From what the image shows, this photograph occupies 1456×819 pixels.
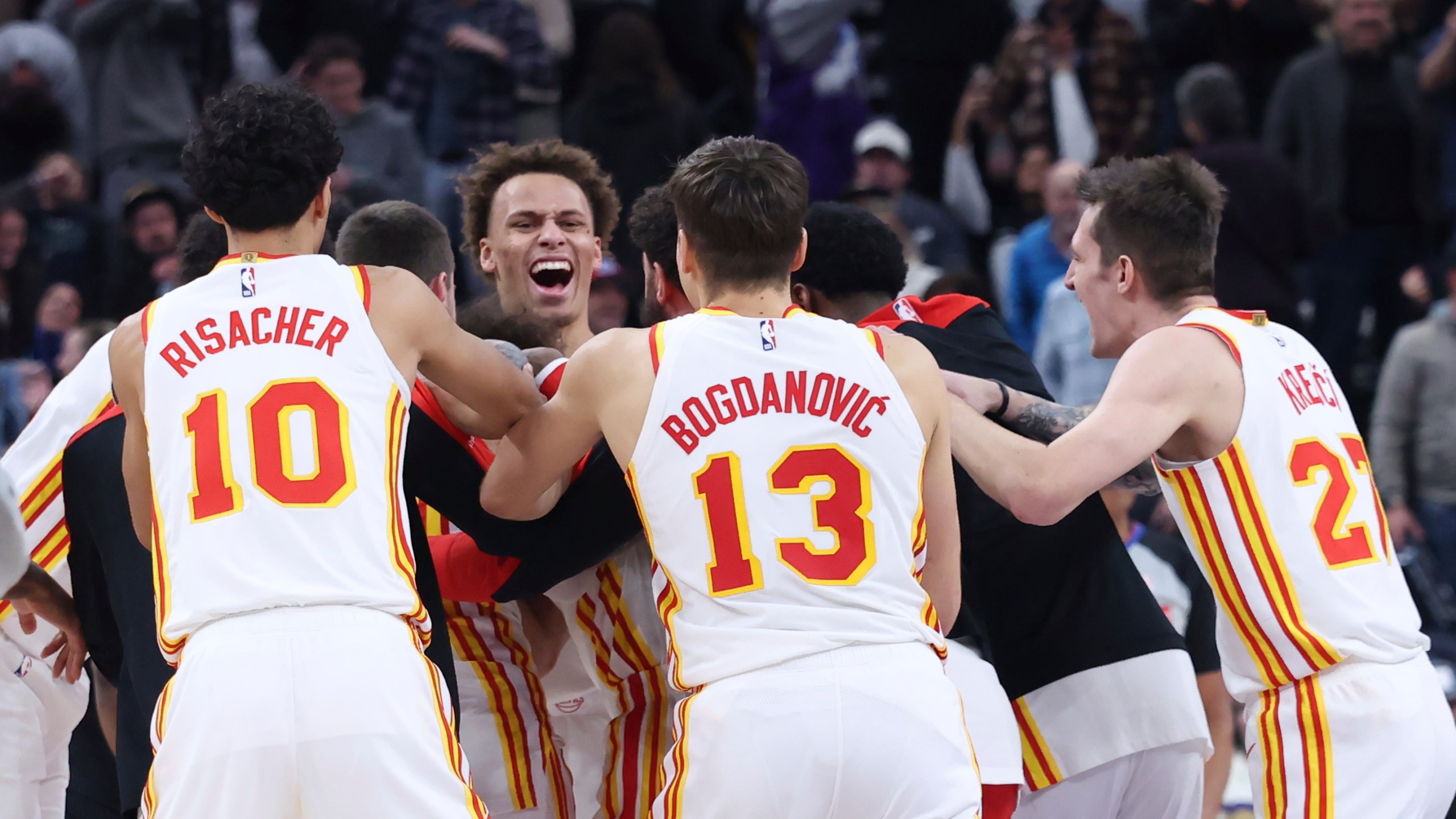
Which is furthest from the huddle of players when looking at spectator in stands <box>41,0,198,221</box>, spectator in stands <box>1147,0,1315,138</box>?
spectator in stands <box>1147,0,1315,138</box>

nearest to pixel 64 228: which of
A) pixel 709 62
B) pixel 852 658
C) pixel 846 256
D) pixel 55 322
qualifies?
pixel 55 322

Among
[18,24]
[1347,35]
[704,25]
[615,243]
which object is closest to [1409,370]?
[1347,35]

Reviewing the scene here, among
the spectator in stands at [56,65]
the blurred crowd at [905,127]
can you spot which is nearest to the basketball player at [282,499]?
the blurred crowd at [905,127]

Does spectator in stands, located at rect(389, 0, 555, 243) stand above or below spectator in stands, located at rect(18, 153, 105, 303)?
above

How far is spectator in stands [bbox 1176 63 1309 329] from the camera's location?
30.5ft

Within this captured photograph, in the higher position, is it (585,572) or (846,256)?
(846,256)

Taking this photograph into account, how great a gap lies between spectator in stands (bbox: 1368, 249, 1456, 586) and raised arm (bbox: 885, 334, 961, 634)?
5.64 metres

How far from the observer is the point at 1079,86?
432 inches

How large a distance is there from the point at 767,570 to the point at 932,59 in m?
8.55

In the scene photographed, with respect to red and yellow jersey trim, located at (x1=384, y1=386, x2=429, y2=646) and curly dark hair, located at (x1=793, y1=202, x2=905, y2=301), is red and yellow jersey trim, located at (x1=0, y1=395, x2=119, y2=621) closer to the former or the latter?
red and yellow jersey trim, located at (x1=384, y1=386, x2=429, y2=646)

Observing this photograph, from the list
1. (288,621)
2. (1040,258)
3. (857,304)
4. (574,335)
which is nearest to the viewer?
(288,621)

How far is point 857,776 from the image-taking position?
3.49 metres

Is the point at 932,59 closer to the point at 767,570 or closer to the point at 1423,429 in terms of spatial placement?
the point at 1423,429

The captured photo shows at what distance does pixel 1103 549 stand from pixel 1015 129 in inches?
266
